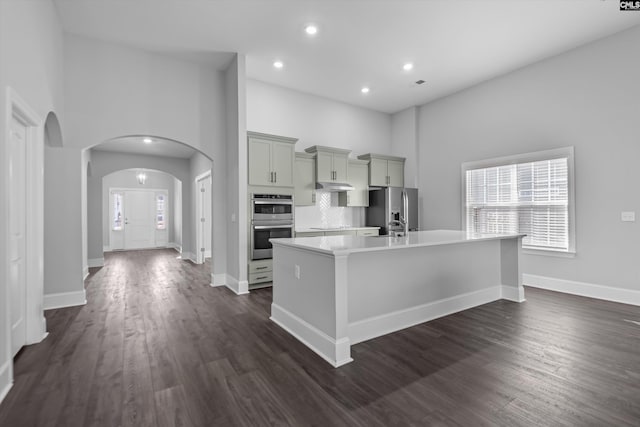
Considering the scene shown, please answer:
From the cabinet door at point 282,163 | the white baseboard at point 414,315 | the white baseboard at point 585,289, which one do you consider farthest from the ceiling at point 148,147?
the white baseboard at point 585,289

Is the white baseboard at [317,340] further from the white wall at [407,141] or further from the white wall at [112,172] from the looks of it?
the white wall at [112,172]

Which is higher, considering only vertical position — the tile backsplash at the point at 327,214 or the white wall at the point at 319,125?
the white wall at the point at 319,125

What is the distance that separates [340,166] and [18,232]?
4490 mm

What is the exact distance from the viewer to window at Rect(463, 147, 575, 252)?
4375 millimetres

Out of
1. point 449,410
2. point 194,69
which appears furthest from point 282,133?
point 449,410

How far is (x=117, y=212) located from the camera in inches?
397

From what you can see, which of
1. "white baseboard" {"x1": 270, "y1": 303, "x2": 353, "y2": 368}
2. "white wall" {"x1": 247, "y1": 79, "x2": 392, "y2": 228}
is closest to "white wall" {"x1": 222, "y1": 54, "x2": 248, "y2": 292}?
"white wall" {"x1": 247, "y1": 79, "x2": 392, "y2": 228}

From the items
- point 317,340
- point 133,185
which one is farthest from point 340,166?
point 133,185

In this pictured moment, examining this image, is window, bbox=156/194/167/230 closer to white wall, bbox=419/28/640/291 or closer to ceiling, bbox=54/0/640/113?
ceiling, bbox=54/0/640/113

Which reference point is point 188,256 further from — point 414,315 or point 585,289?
point 585,289

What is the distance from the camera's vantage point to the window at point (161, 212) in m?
10.7

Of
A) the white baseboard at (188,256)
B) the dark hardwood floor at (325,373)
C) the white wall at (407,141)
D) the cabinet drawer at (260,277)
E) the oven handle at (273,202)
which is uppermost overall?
the white wall at (407,141)

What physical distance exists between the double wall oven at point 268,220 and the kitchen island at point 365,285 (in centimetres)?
149

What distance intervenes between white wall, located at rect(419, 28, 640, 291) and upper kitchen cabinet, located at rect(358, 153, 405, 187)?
173 cm
